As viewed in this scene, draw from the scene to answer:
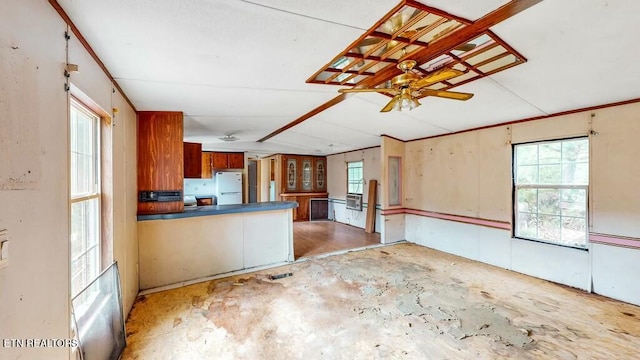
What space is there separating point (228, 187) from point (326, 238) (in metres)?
3.37

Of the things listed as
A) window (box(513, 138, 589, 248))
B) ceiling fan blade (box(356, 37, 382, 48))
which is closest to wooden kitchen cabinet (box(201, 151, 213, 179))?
ceiling fan blade (box(356, 37, 382, 48))

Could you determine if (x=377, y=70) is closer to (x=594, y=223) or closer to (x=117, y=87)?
(x=117, y=87)

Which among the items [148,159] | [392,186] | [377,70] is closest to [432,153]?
[392,186]

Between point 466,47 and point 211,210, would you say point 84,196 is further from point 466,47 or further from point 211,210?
point 466,47

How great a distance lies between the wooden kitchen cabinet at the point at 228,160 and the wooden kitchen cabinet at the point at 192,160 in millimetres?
3364

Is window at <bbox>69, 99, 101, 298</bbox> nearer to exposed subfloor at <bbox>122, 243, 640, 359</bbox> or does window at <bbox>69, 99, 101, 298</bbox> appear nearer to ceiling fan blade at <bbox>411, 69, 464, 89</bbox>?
exposed subfloor at <bbox>122, 243, 640, 359</bbox>

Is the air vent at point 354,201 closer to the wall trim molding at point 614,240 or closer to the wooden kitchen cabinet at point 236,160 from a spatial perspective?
the wooden kitchen cabinet at point 236,160

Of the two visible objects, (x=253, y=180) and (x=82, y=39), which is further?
(x=253, y=180)

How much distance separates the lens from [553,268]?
11.5ft

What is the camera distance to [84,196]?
185 centimetres

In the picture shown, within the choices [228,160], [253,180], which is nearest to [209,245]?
[228,160]

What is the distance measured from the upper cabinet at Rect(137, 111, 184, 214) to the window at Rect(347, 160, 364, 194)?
4.92 meters

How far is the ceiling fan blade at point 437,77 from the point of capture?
6.73 feet

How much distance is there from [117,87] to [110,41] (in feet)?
2.91
